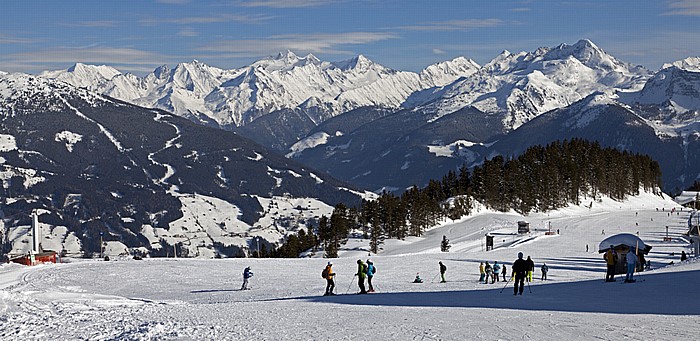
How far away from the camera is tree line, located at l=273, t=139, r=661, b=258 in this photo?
124 metres

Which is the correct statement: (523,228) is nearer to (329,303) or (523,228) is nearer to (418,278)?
(418,278)

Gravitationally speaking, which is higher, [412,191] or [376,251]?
[412,191]

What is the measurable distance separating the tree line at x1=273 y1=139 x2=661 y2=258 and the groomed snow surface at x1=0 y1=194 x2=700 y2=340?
46.8m

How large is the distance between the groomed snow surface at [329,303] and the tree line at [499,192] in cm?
4680

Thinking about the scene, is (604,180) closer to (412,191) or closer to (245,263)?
(412,191)

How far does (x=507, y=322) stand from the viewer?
24609 mm

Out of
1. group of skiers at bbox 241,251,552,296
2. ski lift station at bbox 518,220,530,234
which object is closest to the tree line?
ski lift station at bbox 518,220,530,234

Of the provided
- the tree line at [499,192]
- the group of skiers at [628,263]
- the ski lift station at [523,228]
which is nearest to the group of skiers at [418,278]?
the group of skiers at [628,263]

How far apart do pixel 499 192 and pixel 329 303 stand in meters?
120

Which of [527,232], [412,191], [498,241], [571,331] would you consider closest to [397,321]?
[571,331]

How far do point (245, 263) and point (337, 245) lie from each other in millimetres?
48494

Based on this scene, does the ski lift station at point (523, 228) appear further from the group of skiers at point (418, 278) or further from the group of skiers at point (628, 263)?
the group of skiers at point (628, 263)

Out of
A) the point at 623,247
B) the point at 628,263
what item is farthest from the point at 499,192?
the point at 628,263

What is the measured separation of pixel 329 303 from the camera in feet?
110
